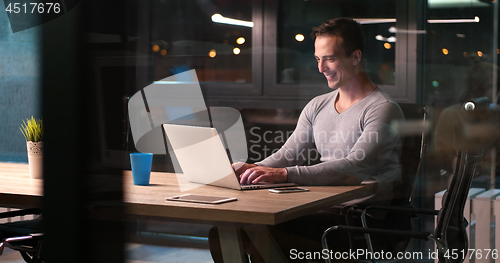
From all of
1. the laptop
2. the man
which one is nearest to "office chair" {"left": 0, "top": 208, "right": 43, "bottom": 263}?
the laptop

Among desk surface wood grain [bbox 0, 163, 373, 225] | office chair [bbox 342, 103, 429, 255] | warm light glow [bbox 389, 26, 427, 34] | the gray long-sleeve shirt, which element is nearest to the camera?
desk surface wood grain [bbox 0, 163, 373, 225]

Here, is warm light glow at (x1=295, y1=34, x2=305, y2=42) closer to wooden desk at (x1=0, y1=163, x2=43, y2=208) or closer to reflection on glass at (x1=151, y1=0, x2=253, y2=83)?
reflection on glass at (x1=151, y1=0, x2=253, y2=83)

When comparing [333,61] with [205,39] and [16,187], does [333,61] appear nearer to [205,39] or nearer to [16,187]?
[205,39]

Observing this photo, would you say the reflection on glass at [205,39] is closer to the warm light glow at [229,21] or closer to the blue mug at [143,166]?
the warm light glow at [229,21]

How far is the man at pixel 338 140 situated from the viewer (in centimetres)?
167

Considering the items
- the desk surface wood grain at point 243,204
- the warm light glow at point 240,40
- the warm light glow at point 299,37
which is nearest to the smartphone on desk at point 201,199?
the desk surface wood grain at point 243,204

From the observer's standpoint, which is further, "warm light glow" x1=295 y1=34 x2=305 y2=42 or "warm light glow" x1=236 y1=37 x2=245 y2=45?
"warm light glow" x1=295 y1=34 x2=305 y2=42

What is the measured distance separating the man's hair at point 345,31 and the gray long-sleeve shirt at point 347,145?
0.60ft

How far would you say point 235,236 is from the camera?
5.25ft

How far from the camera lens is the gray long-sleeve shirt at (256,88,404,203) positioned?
1689 millimetres

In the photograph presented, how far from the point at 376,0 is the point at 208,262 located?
1.00 meters

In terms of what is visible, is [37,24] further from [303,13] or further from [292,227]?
[292,227]

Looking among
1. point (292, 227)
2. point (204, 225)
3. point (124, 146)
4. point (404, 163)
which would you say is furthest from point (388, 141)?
point (124, 146)

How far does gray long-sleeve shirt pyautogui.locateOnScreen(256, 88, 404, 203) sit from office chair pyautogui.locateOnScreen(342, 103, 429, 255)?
0.03m
